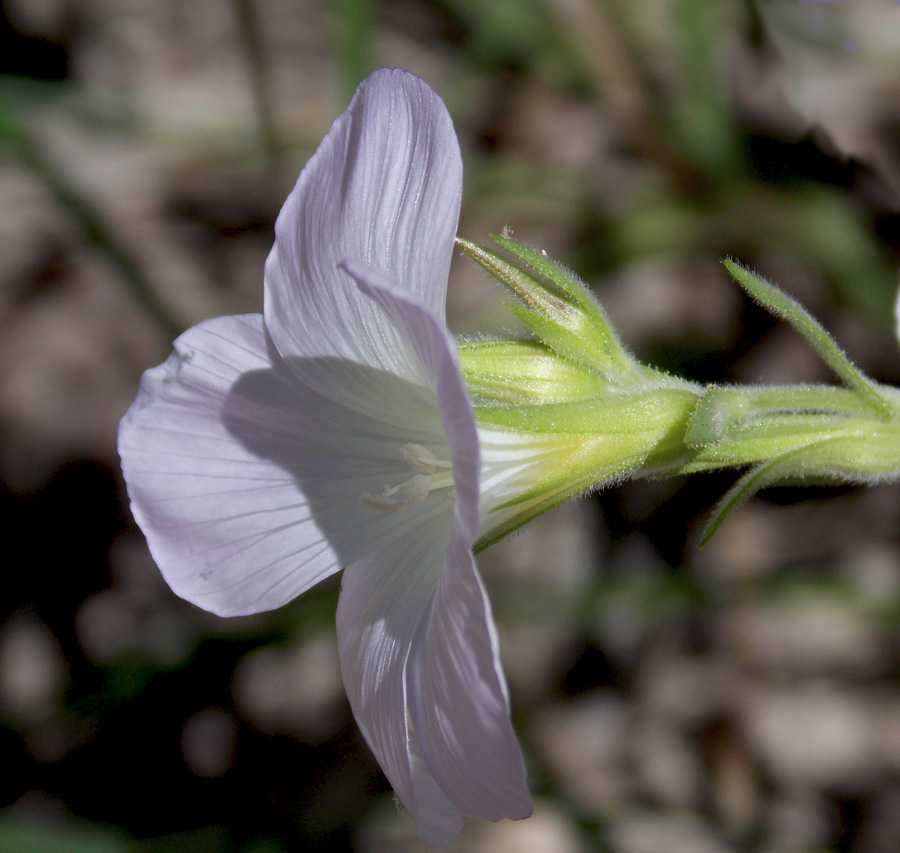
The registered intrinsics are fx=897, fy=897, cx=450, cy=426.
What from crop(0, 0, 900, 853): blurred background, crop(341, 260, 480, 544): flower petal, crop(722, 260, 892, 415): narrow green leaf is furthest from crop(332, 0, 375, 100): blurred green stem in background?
crop(341, 260, 480, 544): flower petal

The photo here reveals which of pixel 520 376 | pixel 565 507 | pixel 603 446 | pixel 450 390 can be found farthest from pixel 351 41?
pixel 450 390

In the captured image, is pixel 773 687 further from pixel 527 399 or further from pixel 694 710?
pixel 527 399

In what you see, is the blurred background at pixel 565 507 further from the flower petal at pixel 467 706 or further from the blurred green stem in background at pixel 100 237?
the flower petal at pixel 467 706

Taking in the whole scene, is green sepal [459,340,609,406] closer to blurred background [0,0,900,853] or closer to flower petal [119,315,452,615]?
flower petal [119,315,452,615]

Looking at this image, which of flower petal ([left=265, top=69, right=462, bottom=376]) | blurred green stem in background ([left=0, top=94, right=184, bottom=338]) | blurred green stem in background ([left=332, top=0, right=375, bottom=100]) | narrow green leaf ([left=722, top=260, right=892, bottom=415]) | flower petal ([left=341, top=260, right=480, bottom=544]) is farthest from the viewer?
blurred green stem in background ([left=0, top=94, right=184, bottom=338])

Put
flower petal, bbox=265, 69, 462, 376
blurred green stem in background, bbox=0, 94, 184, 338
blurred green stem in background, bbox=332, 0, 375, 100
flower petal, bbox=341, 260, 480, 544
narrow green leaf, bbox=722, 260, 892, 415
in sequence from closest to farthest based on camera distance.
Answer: flower petal, bbox=341, 260, 480, 544
flower petal, bbox=265, 69, 462, 376
narrow green leaf, bbox=722, 260, 892, 415
blurred green stem in background, bbox=332, 0, 375, 100
blurred green stem in background, bbox=0, 94, 184, 338

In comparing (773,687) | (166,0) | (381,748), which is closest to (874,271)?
(773,687)

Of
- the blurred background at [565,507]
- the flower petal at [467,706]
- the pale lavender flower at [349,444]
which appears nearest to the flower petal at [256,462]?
the pale lavender flower at [349,444]
